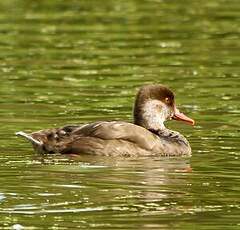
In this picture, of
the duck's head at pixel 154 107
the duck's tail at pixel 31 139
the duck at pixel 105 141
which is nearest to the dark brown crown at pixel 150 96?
the duck's head at pixel 154 107

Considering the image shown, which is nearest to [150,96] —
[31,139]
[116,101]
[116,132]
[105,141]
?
[116,132]

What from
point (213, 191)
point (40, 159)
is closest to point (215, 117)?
point (40, 159)

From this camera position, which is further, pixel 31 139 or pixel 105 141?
pixel 105 141

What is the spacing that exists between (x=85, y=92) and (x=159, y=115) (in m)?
3.28

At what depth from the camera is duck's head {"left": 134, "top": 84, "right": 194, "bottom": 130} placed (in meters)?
17.5

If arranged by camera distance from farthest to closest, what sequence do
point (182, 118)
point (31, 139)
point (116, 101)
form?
point (116, 101)
point (182, 118)
point (31, 139)

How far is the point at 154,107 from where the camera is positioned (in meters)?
17.6

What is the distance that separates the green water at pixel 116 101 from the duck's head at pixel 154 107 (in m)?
0.38

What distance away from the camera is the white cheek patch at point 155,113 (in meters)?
17.6

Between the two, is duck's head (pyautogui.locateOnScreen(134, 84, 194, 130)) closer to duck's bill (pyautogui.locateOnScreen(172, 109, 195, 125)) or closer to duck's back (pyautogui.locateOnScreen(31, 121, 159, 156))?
duck's bill (pyautogui.locateOnScreen(172, 109, 195, 125))

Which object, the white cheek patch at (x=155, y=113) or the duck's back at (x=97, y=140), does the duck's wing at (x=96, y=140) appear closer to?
the duck's back at (x=97, y=140)

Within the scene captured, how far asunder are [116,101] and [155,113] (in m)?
2.37

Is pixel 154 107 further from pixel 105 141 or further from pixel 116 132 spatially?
pixel 105 141

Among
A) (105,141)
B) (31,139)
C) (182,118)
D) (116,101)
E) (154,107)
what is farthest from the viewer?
(116,101)
